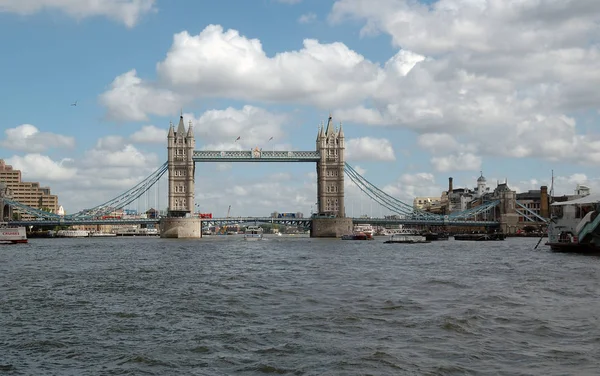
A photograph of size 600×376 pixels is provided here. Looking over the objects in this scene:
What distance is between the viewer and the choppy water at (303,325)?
17.6 meters

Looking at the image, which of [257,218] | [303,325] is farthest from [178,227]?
[303,325]

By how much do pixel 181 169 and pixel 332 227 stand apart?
34.9 metres

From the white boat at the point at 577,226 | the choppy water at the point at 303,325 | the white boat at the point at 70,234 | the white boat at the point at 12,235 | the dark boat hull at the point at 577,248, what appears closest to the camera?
the choppy water at the point at 303,325

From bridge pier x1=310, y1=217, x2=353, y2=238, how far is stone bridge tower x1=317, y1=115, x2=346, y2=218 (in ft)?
26.9

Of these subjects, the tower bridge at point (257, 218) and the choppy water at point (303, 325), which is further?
the tower bridge at point (257, 218)

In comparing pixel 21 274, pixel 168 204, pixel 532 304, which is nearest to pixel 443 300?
pixel 532 304

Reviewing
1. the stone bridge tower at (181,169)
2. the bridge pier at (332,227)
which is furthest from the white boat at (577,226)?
the stone bridge tower at (181,169)

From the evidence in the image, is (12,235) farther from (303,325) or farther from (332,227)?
(303,325)

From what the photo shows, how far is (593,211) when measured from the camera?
6184 centimetres

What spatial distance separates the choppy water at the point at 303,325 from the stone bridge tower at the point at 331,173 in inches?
4322

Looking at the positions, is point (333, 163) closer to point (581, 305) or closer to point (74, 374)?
point (581, 305)

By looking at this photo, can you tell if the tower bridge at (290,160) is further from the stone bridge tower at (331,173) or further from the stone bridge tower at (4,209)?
the stone bridge tower at (4,209)

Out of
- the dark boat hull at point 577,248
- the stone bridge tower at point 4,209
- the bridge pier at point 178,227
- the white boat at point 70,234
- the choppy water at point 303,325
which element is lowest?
the choppy water at point 303,325

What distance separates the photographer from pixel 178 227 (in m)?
135
